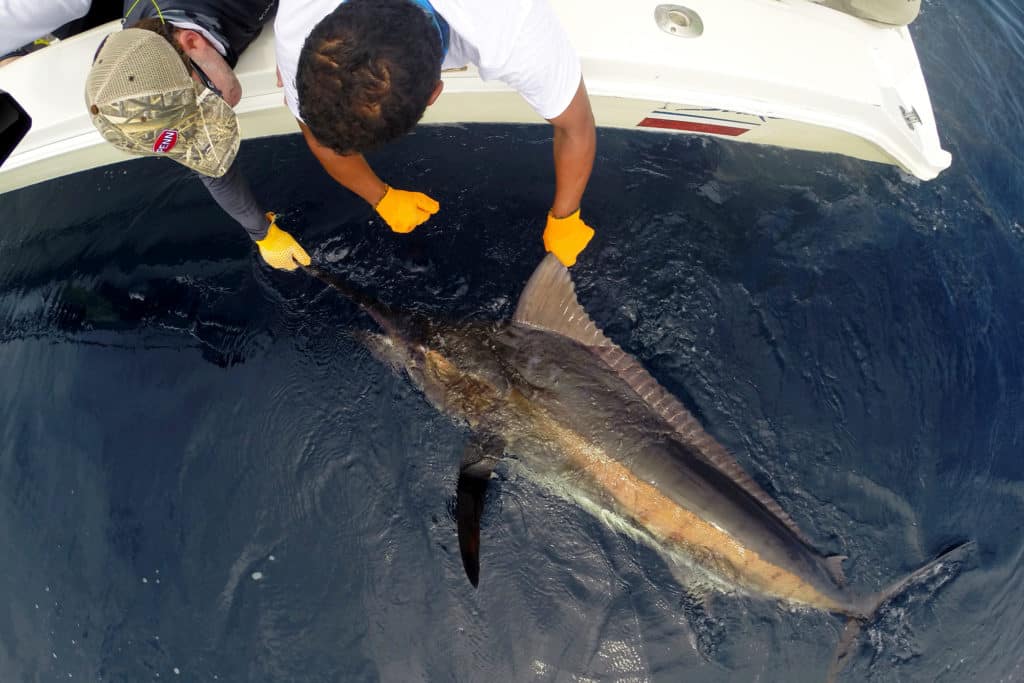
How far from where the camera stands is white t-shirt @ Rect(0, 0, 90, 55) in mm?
2045

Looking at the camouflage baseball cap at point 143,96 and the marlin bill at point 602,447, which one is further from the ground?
the camouflage baseball cap at point 143,96

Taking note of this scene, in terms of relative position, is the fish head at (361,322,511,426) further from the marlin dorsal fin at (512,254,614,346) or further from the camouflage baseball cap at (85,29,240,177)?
the camouflage baseball cap at (85,29,240,177)

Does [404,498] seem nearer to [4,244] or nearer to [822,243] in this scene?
[822,243]

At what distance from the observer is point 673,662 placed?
253cm

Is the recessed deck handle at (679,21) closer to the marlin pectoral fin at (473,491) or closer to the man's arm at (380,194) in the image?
the man's arm at (380,194)

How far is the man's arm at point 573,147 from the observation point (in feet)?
6.97

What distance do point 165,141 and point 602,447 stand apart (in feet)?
6.47

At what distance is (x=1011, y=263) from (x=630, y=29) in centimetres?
248

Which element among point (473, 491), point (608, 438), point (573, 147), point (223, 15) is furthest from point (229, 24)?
point (608, 438)

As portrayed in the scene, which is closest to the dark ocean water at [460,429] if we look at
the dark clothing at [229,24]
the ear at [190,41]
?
the dark clothing at [229,24]

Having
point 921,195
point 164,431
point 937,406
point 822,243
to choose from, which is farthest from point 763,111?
point 164,431

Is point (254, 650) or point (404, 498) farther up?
point (404, 498)

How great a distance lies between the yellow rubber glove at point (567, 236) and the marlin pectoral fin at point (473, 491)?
0.94 m

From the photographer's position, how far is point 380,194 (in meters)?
2.75
